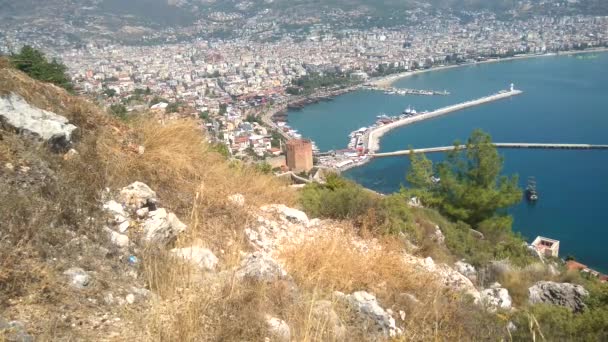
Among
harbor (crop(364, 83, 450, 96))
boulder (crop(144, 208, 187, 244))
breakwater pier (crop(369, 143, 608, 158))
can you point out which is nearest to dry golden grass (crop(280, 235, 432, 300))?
boulder (crop(144, 208, 187, 244))

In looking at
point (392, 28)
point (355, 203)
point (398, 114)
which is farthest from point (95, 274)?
Answer: point (392, 28)

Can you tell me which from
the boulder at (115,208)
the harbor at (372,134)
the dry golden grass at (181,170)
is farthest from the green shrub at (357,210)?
the harbor at (372,134)

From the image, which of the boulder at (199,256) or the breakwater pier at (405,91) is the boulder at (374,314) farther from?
the breakwater pier at (405,91)

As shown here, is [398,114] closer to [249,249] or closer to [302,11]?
[249,249]

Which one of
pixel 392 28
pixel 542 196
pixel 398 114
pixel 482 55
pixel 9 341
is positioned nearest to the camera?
pixel 9 341

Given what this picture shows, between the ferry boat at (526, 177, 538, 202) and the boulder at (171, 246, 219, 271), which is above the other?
the boulder at (171, 246, 219, 271)

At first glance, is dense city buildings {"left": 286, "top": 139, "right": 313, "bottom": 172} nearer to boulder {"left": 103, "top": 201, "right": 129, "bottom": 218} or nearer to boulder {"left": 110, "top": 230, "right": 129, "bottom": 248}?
boulder {"left": 103, "top": 201, "right": 129, "bottom": 218}
